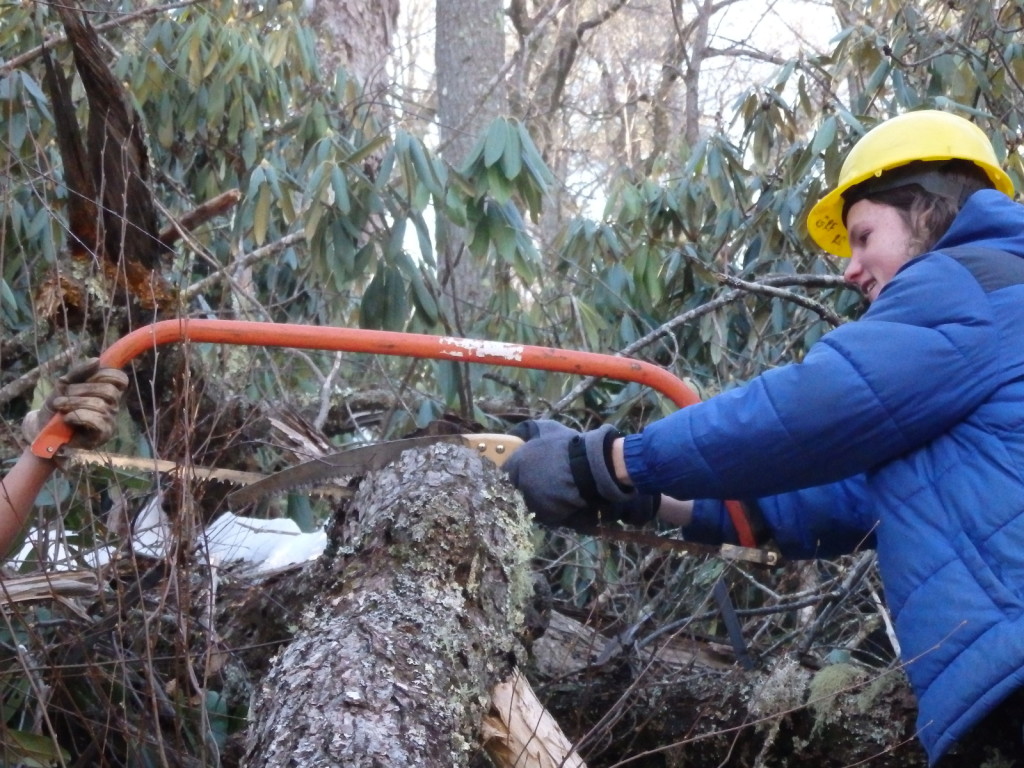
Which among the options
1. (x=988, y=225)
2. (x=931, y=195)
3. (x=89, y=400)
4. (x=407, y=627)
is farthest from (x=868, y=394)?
(x=89, y=400)

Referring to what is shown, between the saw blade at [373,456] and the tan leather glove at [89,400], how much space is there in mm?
346

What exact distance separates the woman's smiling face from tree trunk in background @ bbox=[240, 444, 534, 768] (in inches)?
35.6

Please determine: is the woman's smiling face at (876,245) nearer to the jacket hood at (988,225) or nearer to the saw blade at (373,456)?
the jacket hood at (988,225)

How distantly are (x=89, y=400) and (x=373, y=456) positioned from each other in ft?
2.03

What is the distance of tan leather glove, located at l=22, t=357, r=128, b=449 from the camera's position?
2.28 m

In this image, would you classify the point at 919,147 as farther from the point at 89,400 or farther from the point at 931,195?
the point at 89,400

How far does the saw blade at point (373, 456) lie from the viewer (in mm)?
2240

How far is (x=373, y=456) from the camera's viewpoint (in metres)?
2.28

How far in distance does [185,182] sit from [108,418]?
3472 millimetres

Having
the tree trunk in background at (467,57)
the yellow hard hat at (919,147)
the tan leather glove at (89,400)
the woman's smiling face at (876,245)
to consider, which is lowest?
the tan leather glove at (89,400)

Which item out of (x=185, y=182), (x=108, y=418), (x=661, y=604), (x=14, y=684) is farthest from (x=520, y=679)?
(x=185, y=182)

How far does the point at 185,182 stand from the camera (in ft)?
18.1

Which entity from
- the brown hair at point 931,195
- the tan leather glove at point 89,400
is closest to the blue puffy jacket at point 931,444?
the brown hair at point 931,195

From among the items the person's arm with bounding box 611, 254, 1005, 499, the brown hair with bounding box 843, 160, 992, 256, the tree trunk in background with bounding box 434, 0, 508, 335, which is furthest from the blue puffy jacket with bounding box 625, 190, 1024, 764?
the tree trunk in background with bounding box 434, 0, 508, 335
